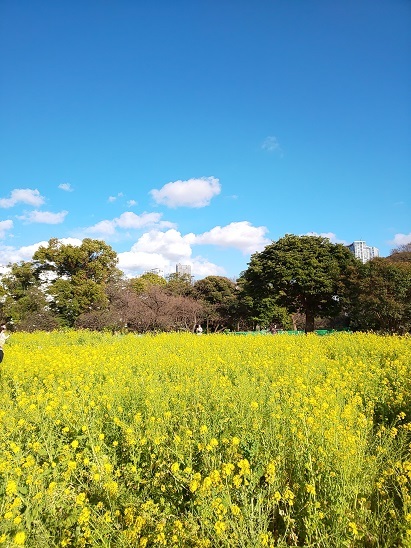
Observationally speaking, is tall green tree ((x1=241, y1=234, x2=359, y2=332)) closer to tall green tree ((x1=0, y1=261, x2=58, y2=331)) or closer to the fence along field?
tall green tree ((x1=0, y1=261, x2=58, y2=331))

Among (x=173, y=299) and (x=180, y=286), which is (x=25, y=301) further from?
(x=180, y=286)

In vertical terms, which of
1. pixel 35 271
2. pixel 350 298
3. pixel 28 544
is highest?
pixel 35 271

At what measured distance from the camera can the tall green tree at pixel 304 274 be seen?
23.8m

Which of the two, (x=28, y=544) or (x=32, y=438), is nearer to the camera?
(x=28, y=544)

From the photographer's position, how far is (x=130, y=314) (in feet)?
81.7

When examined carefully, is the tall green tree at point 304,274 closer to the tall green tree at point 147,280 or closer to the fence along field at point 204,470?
the tall green tree at point 147,280

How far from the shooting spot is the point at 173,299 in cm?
2936

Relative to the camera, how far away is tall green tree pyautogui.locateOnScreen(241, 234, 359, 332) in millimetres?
23828

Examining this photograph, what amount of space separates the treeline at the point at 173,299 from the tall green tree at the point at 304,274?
2.6 inches

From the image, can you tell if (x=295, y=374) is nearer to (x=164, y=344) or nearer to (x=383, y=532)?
(x=383, y=532)

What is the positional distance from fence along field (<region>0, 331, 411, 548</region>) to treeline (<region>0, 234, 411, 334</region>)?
17.6 meters

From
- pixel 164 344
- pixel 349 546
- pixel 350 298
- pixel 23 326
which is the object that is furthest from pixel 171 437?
pixel 23 326

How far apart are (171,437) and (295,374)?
2.76 m

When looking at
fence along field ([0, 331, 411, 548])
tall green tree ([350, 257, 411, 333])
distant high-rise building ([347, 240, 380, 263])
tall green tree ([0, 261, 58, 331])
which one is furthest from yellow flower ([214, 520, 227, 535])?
distant high-rise building ([347, 240, 380, 263])
